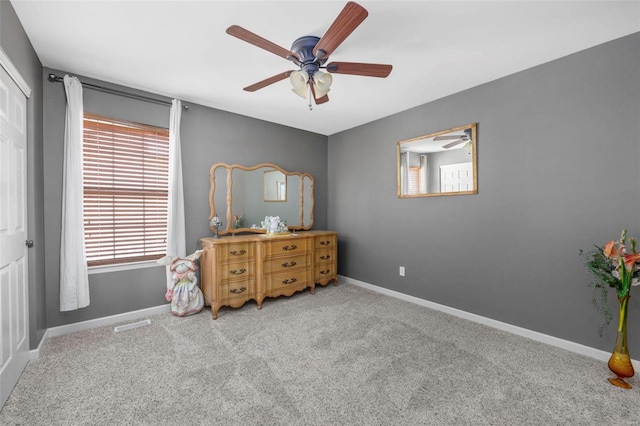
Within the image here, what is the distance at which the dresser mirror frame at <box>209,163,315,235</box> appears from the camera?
11.6 feet

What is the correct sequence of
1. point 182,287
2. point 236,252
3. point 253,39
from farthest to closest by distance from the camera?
point 236,252, point 182,287, point 253,39

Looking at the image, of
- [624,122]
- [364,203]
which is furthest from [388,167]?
[624,122]

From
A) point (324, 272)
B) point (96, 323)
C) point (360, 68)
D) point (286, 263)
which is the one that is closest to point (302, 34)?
point (360, 68)

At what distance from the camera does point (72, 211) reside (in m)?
2.53

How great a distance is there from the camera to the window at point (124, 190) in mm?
2734

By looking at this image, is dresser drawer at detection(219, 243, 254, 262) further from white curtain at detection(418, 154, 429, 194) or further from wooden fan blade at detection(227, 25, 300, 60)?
white curtain at detection(418, 154, 429, 194)

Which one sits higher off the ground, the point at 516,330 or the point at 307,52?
the point at 307,52

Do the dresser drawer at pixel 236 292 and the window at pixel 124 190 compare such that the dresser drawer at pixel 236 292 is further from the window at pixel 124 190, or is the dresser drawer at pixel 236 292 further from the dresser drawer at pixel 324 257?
the dresser drawer at pixel 324 257

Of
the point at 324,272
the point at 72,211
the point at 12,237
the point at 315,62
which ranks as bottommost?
the point at 324,272

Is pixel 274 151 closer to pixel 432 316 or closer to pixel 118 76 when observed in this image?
pixel 118 76

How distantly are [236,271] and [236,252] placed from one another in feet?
0.72

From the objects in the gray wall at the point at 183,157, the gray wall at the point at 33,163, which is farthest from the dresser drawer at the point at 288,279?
the gray wall at the point at 33,163

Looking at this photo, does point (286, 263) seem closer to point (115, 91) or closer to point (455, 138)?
point (455, 138)

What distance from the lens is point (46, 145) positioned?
249cm
